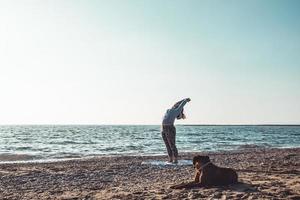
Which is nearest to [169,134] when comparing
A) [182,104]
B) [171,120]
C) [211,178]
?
[171,120]

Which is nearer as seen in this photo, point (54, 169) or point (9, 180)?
point (9, 180)

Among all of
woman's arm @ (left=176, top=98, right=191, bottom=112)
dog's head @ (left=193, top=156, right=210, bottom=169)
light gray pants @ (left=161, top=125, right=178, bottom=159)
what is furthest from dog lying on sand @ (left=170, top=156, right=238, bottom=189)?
woman's arm @ (left=176, top=98, right=191, bottom=112)

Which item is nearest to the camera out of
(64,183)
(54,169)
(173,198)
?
(173,198)

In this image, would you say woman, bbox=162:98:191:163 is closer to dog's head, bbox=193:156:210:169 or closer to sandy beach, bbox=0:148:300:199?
sandy beach, bbox=0:148:300:199

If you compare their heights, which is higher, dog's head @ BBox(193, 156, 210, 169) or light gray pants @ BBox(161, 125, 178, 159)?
light gray pants @ BBox(161, 125, 178, 159)

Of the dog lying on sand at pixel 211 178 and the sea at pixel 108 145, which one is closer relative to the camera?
the dog lying on sand at pixel 211 178

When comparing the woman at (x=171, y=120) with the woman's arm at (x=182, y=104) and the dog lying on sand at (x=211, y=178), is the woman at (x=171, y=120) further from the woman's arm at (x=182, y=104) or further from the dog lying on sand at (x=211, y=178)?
the dog lying on sand at (x=211, y=178)

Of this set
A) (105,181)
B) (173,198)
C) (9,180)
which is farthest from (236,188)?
(9,180)

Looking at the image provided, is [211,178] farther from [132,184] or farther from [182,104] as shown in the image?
[182,104]

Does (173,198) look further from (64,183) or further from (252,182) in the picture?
(64,183)

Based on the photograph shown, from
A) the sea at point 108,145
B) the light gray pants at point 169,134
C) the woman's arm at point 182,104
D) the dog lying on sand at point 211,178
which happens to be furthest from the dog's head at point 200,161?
the sea at point 108,145

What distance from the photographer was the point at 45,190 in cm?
898

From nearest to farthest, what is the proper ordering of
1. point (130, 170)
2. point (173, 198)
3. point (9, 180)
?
1. point (173, 198)
2. point (9, 180)
3. point (130, 170)

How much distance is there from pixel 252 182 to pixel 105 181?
3.64 metres
